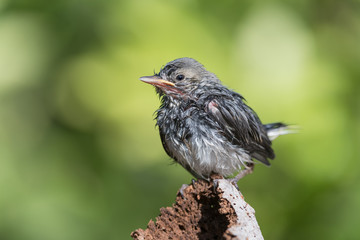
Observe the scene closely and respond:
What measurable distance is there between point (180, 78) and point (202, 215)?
1.41 meters

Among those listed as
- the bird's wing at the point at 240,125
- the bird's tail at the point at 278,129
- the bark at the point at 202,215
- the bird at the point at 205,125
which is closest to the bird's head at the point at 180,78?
the bird at the point at 205,125

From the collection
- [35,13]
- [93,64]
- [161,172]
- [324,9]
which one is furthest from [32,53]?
[324,9]

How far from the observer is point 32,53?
5027 millimetres

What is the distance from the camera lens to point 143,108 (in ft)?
15.1

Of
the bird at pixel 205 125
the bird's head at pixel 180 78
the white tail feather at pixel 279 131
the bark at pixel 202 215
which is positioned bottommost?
the bark at pixel 202 215

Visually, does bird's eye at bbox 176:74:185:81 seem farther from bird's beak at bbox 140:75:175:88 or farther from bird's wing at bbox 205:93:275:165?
bird's wing at bbox 205:93:275:165

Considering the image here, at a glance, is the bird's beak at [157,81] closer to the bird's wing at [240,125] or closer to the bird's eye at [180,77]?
the bird's eye at [180,77]

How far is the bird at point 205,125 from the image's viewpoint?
3.58 m

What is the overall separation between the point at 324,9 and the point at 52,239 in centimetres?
353

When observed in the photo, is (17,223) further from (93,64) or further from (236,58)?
(236,58)

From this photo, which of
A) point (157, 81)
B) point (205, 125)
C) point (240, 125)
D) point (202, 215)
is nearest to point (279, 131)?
point (240, 125)

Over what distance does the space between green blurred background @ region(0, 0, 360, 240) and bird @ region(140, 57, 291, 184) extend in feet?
1.88

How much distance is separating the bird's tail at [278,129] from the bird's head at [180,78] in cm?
87

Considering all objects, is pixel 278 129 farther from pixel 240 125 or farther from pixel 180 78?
pixel 180 78
